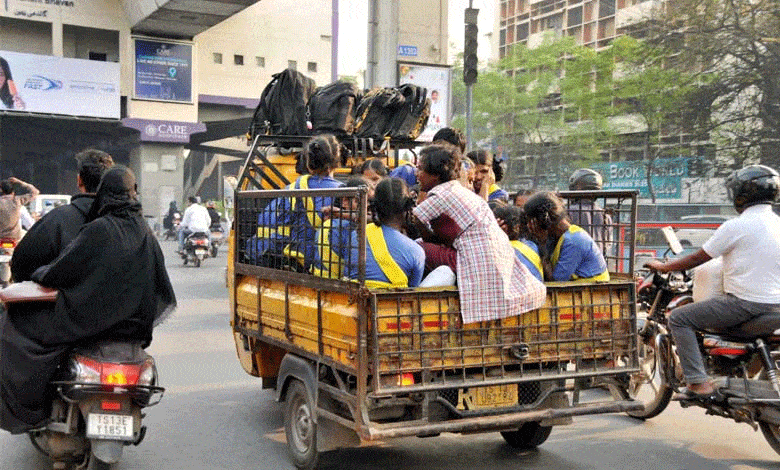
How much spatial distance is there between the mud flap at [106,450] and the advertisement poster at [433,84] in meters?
9.74

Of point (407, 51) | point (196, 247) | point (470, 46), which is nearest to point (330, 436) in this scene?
point (470, 46)

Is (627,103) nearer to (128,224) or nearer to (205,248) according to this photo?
(205,248)

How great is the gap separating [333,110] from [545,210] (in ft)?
12.8

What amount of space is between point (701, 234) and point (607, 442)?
31.6 ft

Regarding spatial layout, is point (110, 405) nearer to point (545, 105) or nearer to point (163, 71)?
point (163, 71)

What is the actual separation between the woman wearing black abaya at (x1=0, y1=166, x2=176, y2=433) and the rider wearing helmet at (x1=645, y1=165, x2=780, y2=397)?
10.5 ft

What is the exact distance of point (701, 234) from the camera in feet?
47.4

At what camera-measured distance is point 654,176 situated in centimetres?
2927

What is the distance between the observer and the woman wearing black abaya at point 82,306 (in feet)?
14.0

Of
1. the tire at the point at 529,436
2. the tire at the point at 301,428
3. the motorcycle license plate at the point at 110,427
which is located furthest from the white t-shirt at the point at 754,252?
the motorcycle license plate at the point at 110,427

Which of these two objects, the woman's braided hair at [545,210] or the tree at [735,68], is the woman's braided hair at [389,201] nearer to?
the woman's braided hair at [545,210]

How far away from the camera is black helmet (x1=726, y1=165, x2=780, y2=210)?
4973 mm

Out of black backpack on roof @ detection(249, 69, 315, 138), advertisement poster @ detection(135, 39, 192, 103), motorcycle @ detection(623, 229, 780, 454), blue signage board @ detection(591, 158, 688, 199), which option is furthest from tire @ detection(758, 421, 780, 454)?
advertisement poster @ detection(135, 39, 192, 103)

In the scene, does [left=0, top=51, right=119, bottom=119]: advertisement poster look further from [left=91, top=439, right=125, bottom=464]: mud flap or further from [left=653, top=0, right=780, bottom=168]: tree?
[left=91, top=439, right=125, bottom=464]: mud flap
